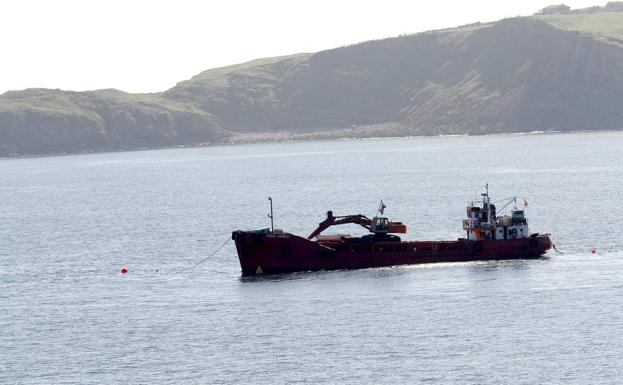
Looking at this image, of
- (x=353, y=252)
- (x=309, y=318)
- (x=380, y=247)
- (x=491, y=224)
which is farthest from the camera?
(x=491, y=224)

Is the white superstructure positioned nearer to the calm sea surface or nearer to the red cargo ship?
the red cargo ship

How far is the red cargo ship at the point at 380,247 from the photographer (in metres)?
104

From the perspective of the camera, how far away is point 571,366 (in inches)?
2798

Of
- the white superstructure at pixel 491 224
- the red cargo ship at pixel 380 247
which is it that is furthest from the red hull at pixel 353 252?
the white superstructure at pixel 491 224

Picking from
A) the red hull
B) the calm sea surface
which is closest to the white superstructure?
the red hull

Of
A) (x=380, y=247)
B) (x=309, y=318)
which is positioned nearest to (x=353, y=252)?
(x=380, y=247)

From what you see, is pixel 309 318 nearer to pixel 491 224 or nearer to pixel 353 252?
pixel 353 252

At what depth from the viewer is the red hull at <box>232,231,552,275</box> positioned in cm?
10350

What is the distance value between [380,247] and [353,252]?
7.91 feet

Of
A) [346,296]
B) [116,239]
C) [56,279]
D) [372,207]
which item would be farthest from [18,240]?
[346,296]

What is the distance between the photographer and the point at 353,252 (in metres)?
105

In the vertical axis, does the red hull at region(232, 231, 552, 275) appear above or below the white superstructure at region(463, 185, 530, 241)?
below

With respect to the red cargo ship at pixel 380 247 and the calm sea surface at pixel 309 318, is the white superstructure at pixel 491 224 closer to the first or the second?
the red cargo ship at pixel 380 247

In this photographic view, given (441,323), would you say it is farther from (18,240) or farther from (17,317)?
(18,240)
